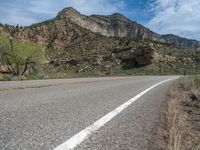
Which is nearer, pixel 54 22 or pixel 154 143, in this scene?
pixel 154 143

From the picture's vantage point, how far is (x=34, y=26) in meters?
99.2

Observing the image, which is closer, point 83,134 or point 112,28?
point 83,134

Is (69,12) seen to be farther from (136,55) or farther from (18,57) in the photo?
(18,57)

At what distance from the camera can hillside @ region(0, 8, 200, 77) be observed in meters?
72.4

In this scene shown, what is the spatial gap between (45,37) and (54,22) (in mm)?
8160

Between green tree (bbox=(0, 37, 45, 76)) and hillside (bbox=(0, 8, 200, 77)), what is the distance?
15876mm

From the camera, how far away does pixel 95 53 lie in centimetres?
7981

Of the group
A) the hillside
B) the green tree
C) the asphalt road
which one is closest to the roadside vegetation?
the green tree

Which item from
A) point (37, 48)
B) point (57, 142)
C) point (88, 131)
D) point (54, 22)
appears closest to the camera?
point (57, 142)

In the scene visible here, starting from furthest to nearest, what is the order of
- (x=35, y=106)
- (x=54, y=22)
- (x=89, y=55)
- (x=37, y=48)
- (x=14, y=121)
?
(x=54, y=22)
(x=89, y=55)
(x=37, y=48)
(x=35, y=106)
(x=14, y=121)

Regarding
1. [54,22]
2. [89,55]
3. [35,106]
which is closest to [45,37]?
[54,22]

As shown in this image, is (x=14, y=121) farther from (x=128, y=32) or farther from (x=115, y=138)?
(x=128, y=32)

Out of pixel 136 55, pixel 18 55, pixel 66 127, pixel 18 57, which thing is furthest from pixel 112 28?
pixel 66 127

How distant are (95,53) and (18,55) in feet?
126
